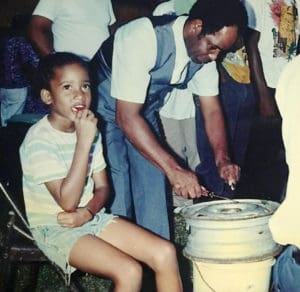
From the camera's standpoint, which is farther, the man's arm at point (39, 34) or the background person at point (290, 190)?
the man's arm at point (39, 34)

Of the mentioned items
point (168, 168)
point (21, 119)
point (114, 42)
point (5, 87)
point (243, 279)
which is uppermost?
point (114, 42)

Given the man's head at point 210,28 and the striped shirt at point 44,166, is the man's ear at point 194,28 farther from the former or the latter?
the striped shirt at point 44,166

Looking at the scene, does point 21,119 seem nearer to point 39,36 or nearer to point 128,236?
point 39,36

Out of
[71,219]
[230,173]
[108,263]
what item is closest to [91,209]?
[71,219]

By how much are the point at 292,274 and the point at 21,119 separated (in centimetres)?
96

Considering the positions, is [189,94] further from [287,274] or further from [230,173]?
[287,274]

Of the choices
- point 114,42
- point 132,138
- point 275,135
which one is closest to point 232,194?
point 275,135

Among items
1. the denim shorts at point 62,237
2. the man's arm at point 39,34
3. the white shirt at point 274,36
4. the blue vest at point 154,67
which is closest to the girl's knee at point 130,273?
the denim shorts at point 62,237

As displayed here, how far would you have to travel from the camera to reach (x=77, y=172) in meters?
1.49

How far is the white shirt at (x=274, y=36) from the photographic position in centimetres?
184

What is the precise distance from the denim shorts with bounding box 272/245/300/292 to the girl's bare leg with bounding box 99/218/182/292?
32 cm

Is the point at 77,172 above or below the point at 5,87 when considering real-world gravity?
below

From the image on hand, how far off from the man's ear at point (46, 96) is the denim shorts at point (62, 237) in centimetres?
40

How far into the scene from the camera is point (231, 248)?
154 centimetres
